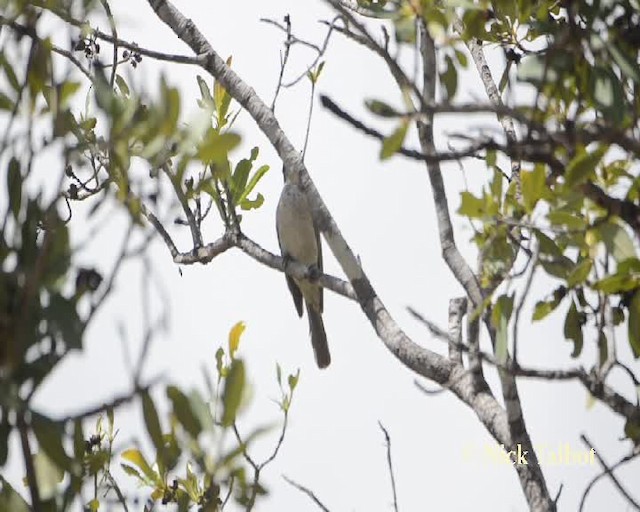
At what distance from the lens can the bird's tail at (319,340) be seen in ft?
24.2

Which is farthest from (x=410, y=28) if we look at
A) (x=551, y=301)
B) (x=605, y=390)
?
(x=605, y=390)

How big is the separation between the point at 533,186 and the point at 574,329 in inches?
22.6

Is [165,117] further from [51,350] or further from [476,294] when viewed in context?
[476,294]

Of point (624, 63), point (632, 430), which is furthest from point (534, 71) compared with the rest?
point (632, 430)

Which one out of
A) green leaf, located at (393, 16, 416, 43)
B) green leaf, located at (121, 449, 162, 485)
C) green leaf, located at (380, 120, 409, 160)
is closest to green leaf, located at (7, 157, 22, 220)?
green leaf, located at (380, 120, 409, 160)

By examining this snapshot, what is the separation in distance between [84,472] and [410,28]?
1072mm

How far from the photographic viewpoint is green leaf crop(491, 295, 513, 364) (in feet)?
7.49

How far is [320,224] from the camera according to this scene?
3.61 metres

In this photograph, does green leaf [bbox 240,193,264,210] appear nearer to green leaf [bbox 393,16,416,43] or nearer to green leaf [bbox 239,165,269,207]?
green leaf [bbox 239,165,269,207]

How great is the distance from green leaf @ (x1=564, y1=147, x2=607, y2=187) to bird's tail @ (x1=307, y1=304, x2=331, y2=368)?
542 centimetres

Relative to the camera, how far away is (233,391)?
157 centimetres

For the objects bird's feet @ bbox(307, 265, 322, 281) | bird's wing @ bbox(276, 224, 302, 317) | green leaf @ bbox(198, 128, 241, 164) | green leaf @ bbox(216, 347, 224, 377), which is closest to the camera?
green leaf @ bbox(198, 128, 241, 164)

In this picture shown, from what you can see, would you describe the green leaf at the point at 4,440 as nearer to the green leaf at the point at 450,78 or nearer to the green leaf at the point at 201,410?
the green leaf at the point at 201,410

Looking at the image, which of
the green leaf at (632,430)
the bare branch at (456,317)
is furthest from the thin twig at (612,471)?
the bare branch at (456,317)
